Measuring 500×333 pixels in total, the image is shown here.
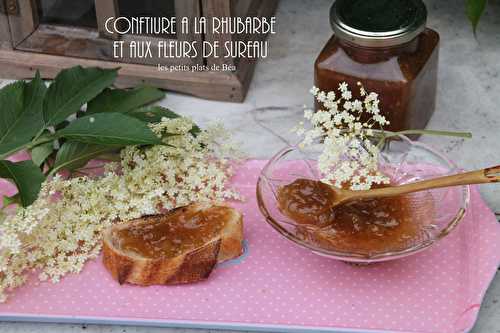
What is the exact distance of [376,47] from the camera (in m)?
1.12

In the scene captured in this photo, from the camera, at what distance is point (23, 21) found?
131cm

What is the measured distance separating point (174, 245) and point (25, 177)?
177 millimetres

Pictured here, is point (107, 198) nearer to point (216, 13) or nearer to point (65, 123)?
point (65, 123)

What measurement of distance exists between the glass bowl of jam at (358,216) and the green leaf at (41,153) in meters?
0.27

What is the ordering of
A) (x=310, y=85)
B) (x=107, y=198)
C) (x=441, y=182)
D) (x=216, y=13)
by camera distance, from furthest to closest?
(x=310, y=85)
(x=216, y=13)
(x=107, y=198)
(x=441, y=182)

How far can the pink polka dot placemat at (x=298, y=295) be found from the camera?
3.26 feet

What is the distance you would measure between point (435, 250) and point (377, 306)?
4.4 inches

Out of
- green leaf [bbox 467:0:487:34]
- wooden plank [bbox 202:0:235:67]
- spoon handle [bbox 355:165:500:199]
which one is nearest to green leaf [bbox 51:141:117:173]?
wooden plank [bbox 202:0:235:67]

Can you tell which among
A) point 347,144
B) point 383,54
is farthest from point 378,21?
point 347,144

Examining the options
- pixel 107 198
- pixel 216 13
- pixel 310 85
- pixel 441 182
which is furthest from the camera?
pixel 310 85

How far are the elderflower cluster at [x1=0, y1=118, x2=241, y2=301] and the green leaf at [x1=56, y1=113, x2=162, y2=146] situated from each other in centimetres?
4

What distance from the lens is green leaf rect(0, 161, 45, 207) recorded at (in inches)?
39.6

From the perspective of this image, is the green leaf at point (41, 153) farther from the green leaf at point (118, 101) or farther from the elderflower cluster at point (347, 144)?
the elderflower cluster at point (347, 144)

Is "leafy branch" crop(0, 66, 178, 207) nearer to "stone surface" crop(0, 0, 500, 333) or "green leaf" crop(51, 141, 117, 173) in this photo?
"green leaf" crop(51, 141, 117, 173)
